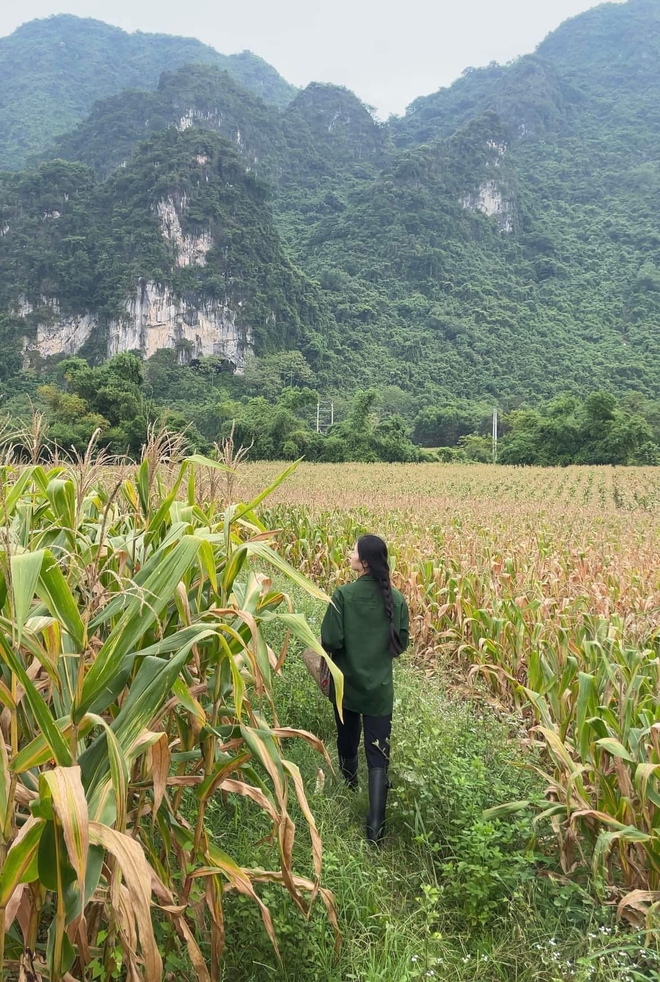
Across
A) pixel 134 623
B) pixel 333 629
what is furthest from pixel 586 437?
pixel 134 623

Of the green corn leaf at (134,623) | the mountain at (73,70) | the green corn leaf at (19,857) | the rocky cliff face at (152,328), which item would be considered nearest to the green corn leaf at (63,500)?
the green corn leaf at (134,623)

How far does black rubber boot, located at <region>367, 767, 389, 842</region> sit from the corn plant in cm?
69

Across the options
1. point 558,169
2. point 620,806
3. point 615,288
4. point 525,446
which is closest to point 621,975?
point 620,806

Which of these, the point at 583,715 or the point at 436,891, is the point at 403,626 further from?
the point at 436,891

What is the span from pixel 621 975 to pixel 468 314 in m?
83.9

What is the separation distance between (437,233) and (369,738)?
95.8 m

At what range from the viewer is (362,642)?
2.86 m

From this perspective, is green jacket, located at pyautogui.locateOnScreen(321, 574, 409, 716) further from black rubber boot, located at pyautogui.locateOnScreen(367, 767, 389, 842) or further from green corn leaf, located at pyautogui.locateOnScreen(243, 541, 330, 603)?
green corn leaf, located at pyautogui.locateOnScreen(243, 541, 330, 603)

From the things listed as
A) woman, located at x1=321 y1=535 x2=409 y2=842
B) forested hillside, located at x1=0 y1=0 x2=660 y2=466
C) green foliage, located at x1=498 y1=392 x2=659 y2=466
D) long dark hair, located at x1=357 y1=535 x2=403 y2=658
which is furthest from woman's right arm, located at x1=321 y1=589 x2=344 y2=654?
forested hillside, located at x1=0 y1=0 x2=660 y2=466

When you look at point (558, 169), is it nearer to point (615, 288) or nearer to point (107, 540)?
point (615, 288)

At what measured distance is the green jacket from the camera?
9.31 feet

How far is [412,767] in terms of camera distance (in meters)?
2.92

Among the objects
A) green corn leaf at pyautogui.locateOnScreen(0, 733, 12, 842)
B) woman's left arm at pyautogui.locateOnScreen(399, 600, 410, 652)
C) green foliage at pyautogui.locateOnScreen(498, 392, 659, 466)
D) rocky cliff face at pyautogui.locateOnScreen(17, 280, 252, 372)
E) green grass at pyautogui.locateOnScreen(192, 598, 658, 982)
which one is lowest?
green grass at pyautogui.locateOnScreen(192, 598, 658, 982)

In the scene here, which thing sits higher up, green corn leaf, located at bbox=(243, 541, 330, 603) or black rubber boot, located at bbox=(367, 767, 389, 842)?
green corn leaf, located at bbox=(243, 541, 330, 603)
